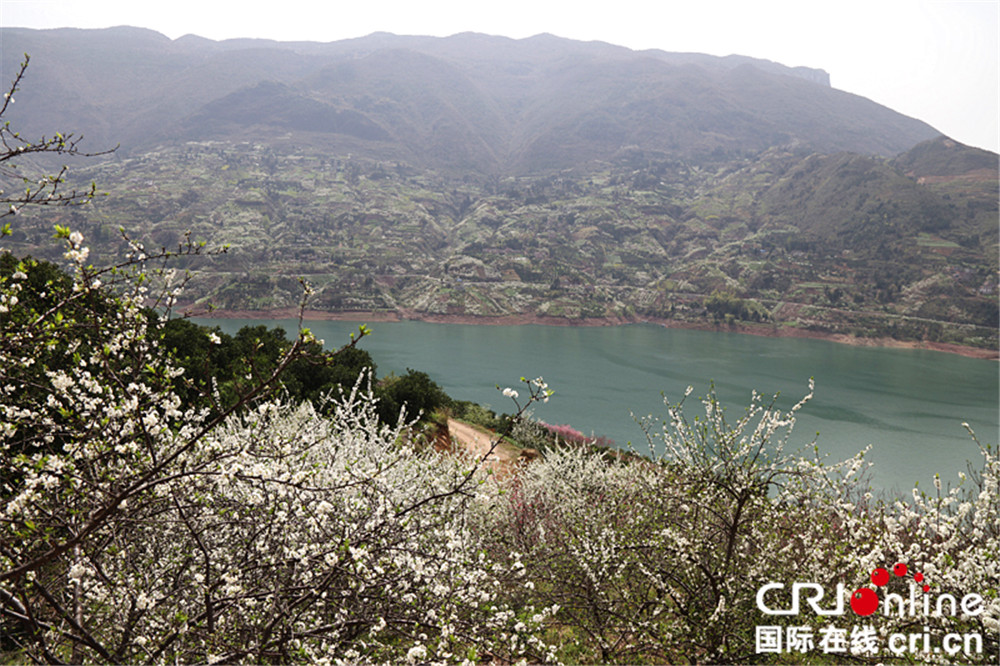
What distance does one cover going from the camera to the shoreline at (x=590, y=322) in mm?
81688

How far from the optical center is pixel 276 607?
3314mm

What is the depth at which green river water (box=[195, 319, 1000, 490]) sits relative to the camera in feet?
112

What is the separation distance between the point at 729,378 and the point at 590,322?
160 feet

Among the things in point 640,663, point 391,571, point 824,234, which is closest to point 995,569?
point 640,663

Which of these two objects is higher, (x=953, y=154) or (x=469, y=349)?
(x=953, y=154)

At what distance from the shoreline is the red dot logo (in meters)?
84.0

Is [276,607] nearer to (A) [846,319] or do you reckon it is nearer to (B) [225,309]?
(B) [225,309]

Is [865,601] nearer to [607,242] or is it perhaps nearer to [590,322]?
[590,322]

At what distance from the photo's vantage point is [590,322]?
335 ft

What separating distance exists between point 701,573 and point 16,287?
7169 mm

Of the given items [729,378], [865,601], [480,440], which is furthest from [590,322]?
[865,601]

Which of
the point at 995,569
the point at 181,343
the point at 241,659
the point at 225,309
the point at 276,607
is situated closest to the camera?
the point at 241,659

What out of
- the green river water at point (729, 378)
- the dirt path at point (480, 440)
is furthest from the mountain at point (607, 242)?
the dirt path at point (480, 440)

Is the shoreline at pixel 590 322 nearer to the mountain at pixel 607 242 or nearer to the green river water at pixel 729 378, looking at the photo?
the mountain at pixel 607 242
